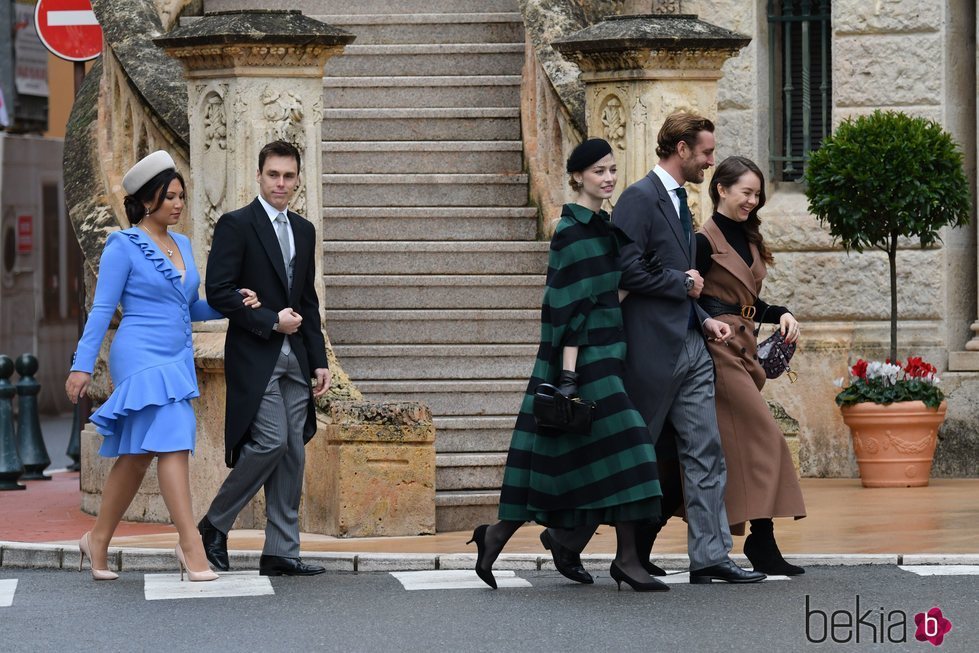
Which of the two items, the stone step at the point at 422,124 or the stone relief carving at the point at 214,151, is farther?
the stone step at the point at 422,124

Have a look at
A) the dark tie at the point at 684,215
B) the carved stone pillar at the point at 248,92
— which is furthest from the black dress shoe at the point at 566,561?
the carved stone pillar at the point at 248,92

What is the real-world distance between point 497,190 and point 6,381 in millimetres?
3977

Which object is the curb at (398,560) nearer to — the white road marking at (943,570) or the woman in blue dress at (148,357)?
the white road marking at (943,570)

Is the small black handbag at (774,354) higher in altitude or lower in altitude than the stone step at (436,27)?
lower

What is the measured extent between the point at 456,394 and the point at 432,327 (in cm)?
65

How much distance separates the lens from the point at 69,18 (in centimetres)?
1667

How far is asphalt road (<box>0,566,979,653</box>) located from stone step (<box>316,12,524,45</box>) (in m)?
6.96

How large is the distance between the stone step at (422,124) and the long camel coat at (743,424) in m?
5.52

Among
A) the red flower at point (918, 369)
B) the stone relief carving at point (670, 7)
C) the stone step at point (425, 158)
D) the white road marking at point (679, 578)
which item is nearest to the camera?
the white road marking at point (679, 578)

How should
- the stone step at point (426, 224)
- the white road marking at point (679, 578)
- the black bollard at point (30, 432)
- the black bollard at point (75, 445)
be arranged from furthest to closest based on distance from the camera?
the black bollard at point (75, 445), the black bollard at point (30, 432), the stone step at point (426, 224), the white road marking at point (679, 578)

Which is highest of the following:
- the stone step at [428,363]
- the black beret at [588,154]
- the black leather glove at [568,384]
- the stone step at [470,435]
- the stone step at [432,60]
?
the stone step at [432,60]

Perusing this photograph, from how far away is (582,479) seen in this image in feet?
30.7

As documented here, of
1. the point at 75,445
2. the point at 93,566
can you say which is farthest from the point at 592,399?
the point at 75,445

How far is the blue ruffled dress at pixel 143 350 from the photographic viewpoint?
32.4ft
